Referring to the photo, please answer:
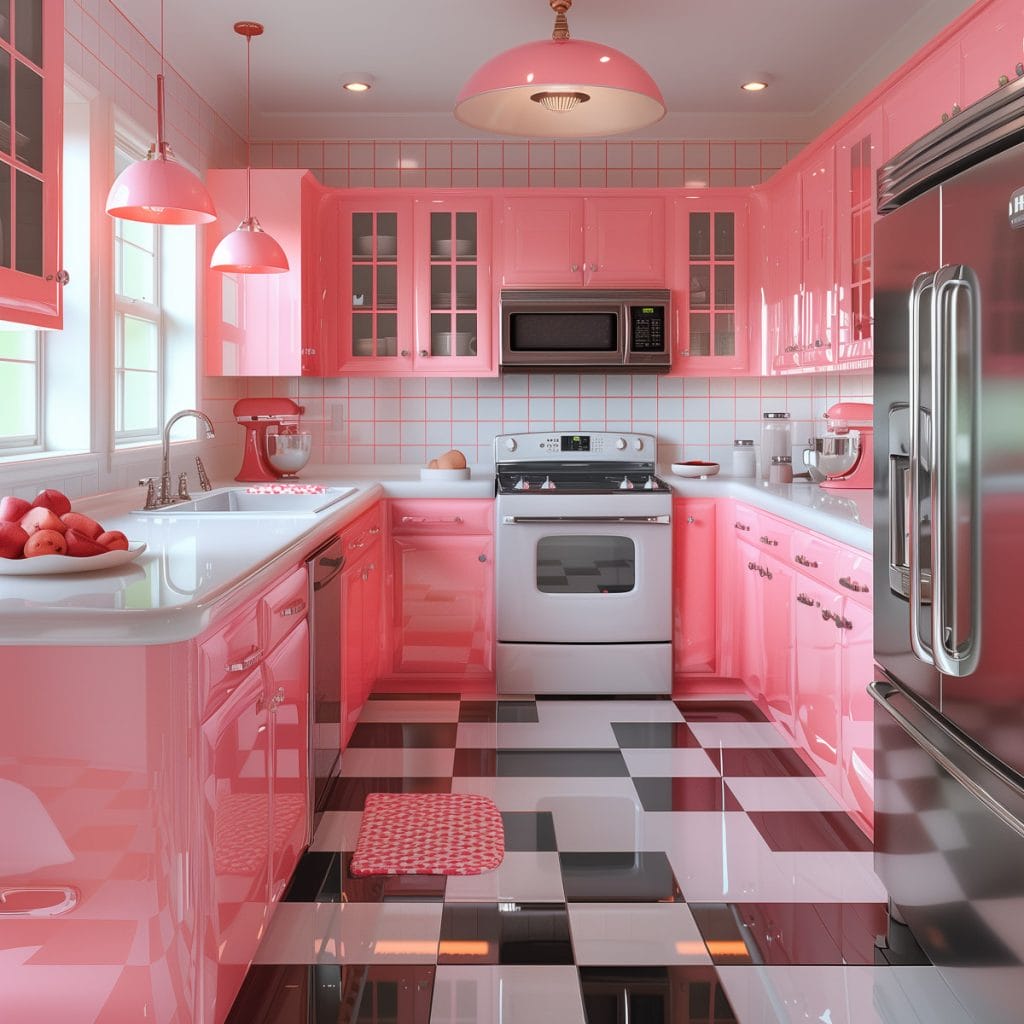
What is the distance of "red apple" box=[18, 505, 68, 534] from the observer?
1.95 m

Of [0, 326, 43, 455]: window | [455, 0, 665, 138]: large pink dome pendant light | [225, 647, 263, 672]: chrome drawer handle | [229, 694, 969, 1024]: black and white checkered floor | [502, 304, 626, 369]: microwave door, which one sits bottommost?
[229, 694, 969, 1024]: black and white checkered floor

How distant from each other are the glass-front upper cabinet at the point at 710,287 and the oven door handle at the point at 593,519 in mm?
Answer: 807

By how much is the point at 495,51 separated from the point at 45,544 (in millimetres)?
2832

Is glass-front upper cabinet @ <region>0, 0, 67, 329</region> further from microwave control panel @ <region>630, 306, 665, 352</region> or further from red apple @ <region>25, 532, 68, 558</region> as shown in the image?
microwave control panel @ <region>630, 306, 665, 352</region>

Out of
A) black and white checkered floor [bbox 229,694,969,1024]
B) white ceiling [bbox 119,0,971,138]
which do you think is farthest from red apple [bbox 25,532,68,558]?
white ceiling [bbox 119,0,971,138]

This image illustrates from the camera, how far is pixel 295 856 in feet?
8.22

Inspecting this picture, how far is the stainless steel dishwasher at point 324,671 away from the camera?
2711mm

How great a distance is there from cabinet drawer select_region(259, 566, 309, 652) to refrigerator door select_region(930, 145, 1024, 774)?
4.20 feet

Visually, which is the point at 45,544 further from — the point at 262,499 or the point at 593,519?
the point at 593,519

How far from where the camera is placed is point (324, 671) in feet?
9.46

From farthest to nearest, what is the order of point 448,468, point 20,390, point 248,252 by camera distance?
point 448,468, point 248,252, point 20,390

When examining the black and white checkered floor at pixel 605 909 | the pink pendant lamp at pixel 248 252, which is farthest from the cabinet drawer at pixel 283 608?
the pink pendant lamp at pixel 248 252

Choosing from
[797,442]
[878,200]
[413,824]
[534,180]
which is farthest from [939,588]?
[534,180]

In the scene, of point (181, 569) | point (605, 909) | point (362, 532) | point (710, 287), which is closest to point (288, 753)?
point (181, 569)
